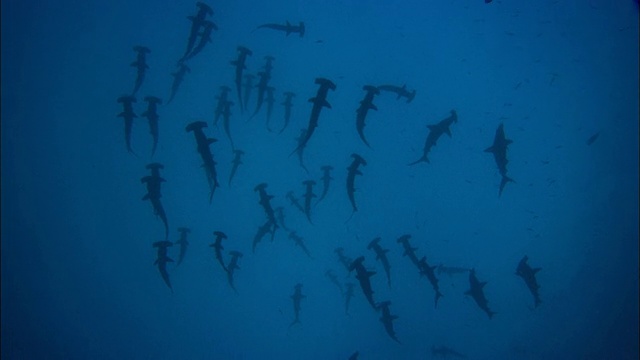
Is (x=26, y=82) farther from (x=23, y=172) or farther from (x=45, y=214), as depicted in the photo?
(x=45, y=214)

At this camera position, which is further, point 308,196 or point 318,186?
point 318,186

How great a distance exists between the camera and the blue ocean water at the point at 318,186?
16359 mm

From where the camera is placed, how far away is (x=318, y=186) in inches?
769

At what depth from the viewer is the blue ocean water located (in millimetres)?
16359

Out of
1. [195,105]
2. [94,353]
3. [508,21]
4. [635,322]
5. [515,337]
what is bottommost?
[94,353]

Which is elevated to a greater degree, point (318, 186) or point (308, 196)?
point (318, 186)

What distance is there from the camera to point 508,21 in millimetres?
19391

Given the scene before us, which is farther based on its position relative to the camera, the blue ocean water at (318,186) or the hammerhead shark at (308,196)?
the blue ocean water at (318,186)

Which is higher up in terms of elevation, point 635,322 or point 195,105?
point 195,105

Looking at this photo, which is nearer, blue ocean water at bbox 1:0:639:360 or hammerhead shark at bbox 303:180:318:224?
hammerhead shark at bbox 303:180:318:224

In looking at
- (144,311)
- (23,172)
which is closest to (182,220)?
(144,311)

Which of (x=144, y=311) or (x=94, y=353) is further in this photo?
(x=144, y=311)

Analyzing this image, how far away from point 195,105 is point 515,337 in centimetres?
1865

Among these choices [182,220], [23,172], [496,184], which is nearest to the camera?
[23,172]
